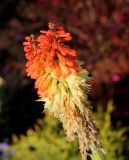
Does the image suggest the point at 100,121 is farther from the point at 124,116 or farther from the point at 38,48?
the point at 38,48

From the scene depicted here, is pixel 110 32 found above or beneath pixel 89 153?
above

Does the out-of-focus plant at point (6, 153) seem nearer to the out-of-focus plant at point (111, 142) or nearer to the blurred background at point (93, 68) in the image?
the blurred background at point (93, 68)

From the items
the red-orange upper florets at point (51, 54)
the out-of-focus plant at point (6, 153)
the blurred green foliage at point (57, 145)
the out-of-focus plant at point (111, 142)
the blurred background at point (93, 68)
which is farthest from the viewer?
the out-of-focus plant at point (6, 153)

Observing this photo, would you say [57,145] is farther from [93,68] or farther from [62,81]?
[62,81]

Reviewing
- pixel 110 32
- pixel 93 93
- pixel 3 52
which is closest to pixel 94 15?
pixel 110 32

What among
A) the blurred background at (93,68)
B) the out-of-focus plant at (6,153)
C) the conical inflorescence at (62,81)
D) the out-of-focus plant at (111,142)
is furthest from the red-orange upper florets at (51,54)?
the out-of-focus plant at (6,153)

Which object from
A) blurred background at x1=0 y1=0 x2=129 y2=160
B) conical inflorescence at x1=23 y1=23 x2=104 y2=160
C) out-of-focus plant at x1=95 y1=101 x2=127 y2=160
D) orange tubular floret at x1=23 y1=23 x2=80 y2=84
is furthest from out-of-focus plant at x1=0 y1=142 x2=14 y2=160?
orange tubular floret at x1=23 y1=23 x2=80 y2=84

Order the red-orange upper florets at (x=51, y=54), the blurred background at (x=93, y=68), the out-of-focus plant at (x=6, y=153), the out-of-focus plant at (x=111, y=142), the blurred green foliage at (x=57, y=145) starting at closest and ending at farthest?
the red-orange upper florets at (x=51, y=54) → the out-of-focus plant at (x=111, y=142) → the blurred green foliage at (x=57, y=145) → the blurred background at (x=93, y=68) → the out-of-focus plant at (x=6, y=153)

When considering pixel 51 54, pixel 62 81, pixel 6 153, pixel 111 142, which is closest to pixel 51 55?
pixel 51 54
